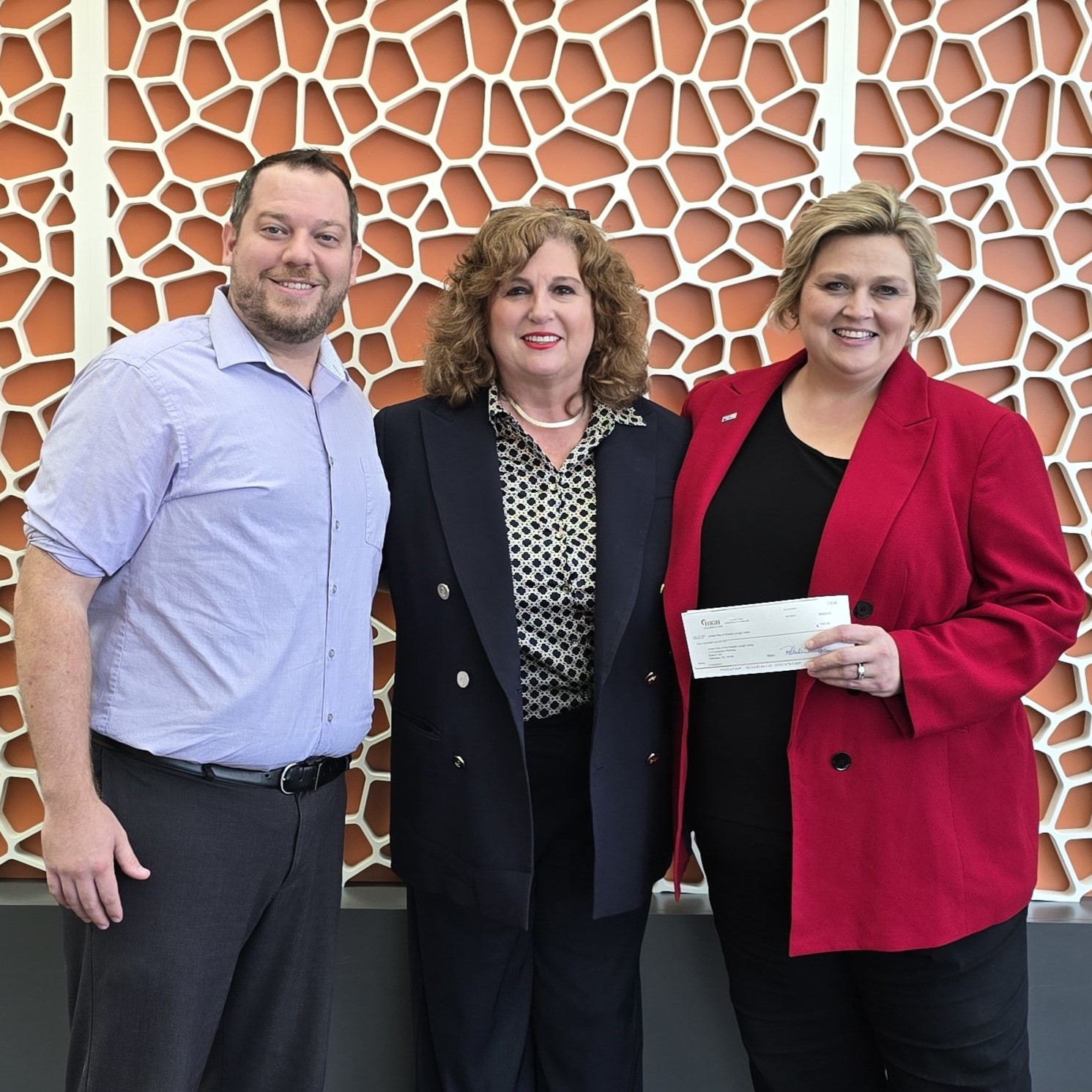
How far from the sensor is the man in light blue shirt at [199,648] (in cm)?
152

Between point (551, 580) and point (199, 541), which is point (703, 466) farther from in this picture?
point (199, 541)

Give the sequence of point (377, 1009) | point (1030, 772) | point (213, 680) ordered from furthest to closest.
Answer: point (377, 1009) < point (1030, 772) < point (213, 680)

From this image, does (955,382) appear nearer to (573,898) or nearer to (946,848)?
(946,848)

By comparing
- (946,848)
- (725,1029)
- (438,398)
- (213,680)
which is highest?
(438,398)

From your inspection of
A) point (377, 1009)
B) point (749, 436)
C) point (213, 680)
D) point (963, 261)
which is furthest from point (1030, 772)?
point (377, 1009)

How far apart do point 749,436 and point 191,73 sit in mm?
1798

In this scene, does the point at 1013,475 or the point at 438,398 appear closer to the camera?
the point at 1013,475

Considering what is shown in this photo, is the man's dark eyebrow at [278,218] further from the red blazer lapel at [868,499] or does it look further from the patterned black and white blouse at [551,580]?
the red blazer lapel at [868,499]

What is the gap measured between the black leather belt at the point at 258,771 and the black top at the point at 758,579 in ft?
2.44

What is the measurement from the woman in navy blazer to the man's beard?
350 millimetres

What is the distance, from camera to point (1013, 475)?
1.71 metres

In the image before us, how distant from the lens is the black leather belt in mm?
1590

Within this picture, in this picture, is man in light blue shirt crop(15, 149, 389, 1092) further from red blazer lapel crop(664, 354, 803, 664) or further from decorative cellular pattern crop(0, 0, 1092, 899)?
decorative cellular pattern crop(0, 0, 1092, 899)

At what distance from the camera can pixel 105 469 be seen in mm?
1514
